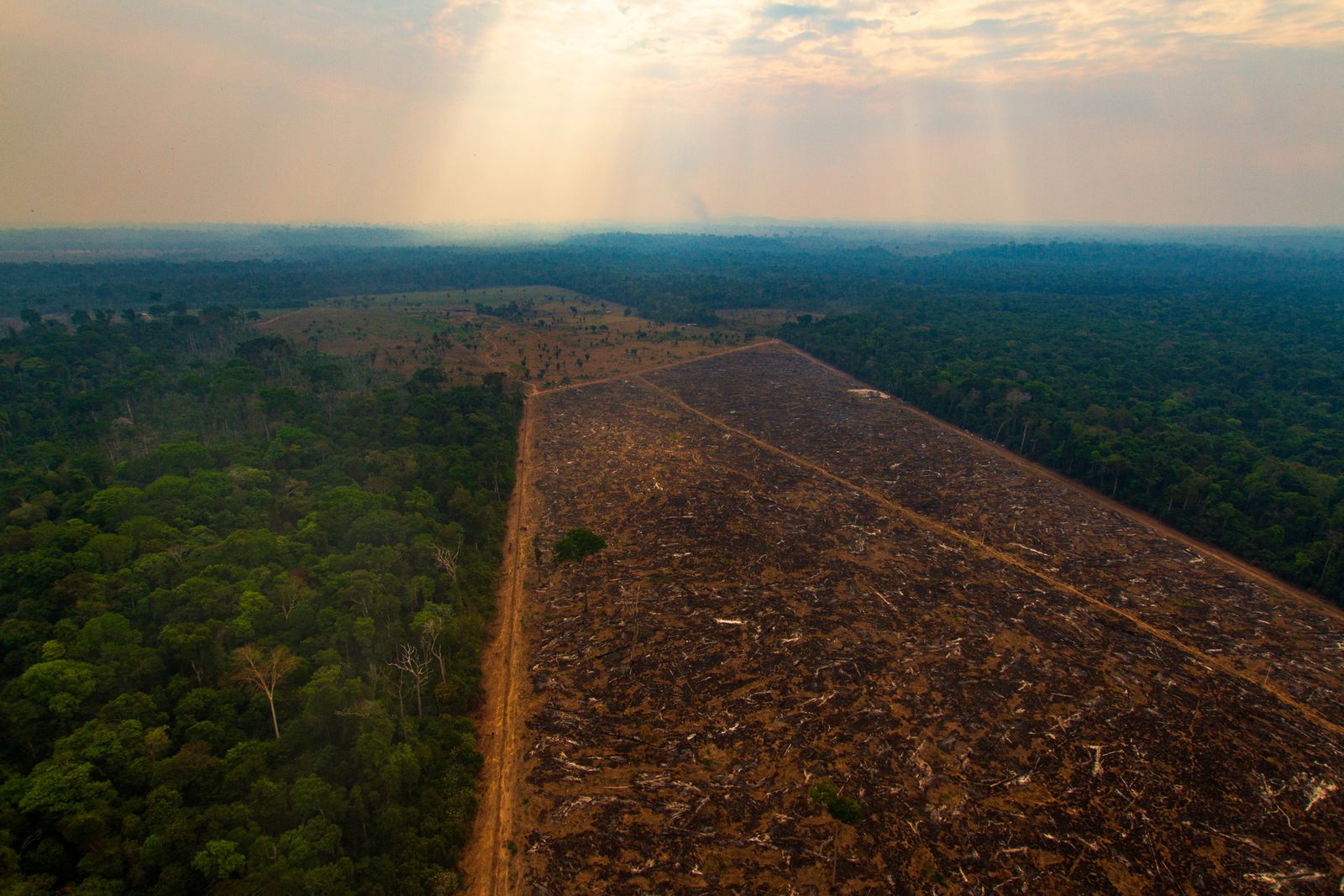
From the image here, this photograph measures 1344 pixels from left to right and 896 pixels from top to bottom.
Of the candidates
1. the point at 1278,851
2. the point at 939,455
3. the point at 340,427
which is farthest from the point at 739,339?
the point at 1278,851

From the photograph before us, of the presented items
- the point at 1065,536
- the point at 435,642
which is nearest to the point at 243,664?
the point at 435,642

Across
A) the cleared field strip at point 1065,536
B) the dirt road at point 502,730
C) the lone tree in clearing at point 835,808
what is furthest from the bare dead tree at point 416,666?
the cleared field strip at point 1065,536

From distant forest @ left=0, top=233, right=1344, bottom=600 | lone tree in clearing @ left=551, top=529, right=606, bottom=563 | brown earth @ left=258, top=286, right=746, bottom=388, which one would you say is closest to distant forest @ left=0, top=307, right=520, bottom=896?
lone tree in clearing @ left=551, top=529, right=606, bottom=563

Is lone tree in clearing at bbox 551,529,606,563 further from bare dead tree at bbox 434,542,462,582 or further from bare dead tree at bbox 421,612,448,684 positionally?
bare dead tree at bbox 421,612,448,684

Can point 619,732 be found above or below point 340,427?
below

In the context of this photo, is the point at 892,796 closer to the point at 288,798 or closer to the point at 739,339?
the point at 288,798

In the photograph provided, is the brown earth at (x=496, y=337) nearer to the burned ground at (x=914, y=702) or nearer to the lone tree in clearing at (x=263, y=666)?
the burned ground at (x=914, y=702)
